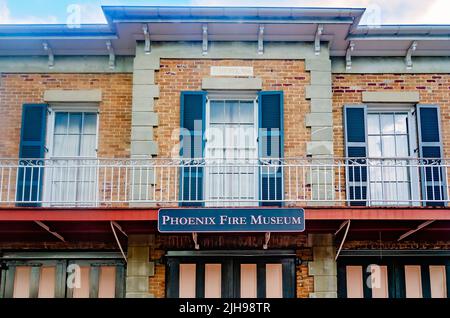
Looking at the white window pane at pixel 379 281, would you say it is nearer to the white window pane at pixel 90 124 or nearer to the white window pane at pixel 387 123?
the white window pane at pixel 387 123

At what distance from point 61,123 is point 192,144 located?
8.56 feet

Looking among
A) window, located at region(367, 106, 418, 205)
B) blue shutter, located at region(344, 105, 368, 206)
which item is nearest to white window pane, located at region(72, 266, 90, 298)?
blue shutter, located at region(344, 105, 368, 206)

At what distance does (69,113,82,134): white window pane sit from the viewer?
48.0ft

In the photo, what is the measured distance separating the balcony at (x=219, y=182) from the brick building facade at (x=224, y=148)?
0.12ft

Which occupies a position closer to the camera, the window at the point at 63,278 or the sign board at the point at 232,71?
the window at the point at 63,278

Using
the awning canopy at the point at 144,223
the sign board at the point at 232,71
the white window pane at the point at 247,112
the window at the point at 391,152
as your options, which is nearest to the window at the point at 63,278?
the awning canopy at the point at 144,223

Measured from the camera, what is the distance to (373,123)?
1477 cm

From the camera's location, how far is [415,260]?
45.4 feet

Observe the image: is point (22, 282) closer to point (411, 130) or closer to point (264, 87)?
point (264, 87)

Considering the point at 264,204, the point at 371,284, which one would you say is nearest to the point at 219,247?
the point at 264,204

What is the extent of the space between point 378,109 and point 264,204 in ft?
9.73

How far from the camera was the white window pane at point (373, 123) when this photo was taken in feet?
48.3

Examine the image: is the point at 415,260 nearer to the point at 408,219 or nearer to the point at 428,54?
the point at 408,219

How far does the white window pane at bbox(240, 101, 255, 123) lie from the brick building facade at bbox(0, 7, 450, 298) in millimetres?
36
